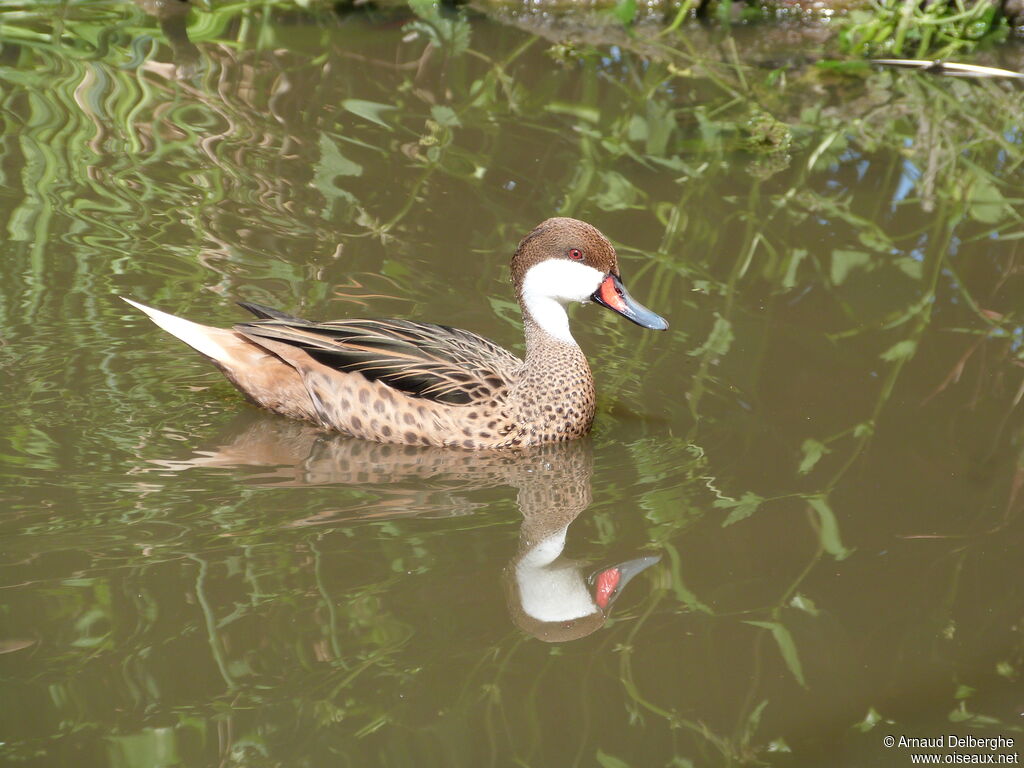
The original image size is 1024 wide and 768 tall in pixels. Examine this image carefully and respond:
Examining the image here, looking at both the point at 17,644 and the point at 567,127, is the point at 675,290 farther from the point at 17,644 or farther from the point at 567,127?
the point at 17,644

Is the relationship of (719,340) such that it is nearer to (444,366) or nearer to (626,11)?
(444,366)

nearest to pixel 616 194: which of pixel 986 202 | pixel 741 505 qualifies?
pixel 986 202

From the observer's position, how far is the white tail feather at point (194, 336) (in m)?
6.54

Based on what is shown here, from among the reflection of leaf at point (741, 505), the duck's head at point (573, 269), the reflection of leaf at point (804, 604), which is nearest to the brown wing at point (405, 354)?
the duck's head at point (573, 269)

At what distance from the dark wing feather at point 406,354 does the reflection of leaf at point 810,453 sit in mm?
1422

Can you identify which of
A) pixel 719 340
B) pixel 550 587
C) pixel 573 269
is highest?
pixel 573 269

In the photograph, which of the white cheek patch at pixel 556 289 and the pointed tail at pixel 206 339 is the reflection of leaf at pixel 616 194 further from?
the pointed tail at pixel 206 339

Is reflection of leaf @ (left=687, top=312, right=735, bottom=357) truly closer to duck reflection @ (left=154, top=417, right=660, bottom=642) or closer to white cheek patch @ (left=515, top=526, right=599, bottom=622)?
duck reflection @ (left=154, top=417, right=660, bottom=642)

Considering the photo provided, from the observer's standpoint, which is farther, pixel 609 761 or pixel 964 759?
pixel 964 759

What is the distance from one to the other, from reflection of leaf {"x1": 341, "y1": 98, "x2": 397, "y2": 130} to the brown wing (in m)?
3.49

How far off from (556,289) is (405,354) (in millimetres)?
791

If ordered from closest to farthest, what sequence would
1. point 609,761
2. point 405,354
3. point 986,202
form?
1. point 609,761
2. point 405,354
3. point 986,202

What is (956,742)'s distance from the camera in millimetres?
4363

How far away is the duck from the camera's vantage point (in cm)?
626
